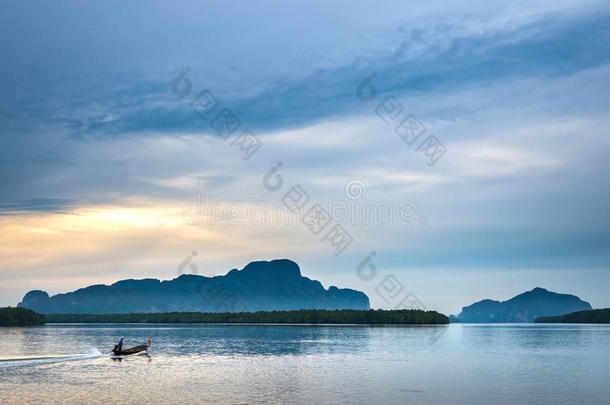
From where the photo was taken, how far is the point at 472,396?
138ft

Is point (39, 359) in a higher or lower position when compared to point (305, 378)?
lower

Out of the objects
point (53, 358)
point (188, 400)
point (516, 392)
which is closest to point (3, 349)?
point (53, 358)

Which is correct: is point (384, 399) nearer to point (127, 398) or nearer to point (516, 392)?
point (516, 392)

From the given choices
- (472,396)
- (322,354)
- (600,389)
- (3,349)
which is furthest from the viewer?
(3,349)

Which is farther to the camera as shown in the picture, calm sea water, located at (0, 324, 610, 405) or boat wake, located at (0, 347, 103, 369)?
boat wake, located at (0, 347, 103, 369)

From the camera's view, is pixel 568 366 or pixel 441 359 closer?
pixel 568 366

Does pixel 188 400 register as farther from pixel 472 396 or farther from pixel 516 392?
pixel 516 392

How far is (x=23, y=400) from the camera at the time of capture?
39.3 m

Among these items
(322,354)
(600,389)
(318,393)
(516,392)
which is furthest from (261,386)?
(322,354)

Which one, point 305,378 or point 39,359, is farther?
point 39,359

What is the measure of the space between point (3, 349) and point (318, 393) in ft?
212

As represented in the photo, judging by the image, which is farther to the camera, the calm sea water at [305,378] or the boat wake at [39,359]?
the boat wake at [39,359]

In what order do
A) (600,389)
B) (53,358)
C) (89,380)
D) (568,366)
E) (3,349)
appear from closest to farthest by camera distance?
(600,389), (89,380), (568,366), (53,358), (3,349)

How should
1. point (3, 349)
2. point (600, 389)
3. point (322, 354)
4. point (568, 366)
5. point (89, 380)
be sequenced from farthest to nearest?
point (3, 349) < point (322, 354) < point (568, 366) < point (89, 380) < point (600, 389)
